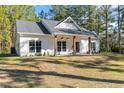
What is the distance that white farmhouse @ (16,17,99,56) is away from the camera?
2702cm

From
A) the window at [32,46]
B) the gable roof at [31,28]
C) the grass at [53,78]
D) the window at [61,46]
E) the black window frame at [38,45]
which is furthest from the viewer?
the window at [61,46]

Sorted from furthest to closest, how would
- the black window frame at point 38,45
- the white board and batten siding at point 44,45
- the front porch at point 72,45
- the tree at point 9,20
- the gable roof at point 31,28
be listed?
the tree at point 9,20 → the front porch at point 72,45 → the black window frame at point 38,45 → the gable roof at point 31,28 → the white board and batten siding at point 44,45

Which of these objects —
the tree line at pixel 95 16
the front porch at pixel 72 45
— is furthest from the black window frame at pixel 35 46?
the tree line at pixel 95 16

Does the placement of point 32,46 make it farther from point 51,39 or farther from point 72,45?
point 72,45

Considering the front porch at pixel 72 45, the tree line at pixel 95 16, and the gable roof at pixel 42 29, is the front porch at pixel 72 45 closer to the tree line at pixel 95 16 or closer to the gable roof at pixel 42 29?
the gable roof at pixel 42 29

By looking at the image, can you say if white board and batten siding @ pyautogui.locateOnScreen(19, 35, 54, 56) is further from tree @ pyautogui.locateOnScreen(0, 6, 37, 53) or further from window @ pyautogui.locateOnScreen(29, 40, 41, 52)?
tree @ pyautogui.locateOnScreen(0, 6, 37, 53)

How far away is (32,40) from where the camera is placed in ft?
89.7

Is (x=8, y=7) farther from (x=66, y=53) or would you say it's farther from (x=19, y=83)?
(x=19, y=83)

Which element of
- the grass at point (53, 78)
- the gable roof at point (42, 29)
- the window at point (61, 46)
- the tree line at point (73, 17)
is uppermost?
the tree line at point (73, 17)

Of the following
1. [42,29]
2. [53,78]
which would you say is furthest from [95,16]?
[53,78]

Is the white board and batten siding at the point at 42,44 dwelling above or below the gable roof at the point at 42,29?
below

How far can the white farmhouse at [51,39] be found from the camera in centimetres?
2702

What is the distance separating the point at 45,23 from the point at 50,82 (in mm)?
18423

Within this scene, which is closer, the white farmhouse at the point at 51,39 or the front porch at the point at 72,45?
the white farmhouse at the point at 51,39
